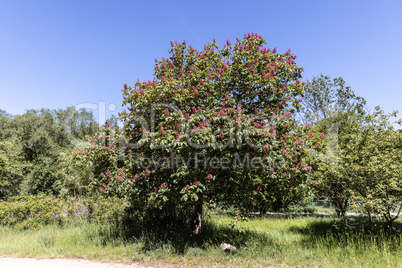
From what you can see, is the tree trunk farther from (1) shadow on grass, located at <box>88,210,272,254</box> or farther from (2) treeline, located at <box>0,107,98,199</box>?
(2) treeline, located at <box>0,107,98,199</box>

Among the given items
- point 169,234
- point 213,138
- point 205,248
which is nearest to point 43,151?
point 169,234

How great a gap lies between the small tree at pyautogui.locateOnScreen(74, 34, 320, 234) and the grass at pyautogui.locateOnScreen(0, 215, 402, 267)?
1.18 m

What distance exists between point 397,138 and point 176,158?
23.3 ft

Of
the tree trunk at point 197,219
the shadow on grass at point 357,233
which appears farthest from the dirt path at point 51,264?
the shadow on grass at point 357,233

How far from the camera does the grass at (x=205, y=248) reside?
18.6 ft

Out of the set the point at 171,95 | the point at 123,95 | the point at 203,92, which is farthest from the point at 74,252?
the point at 203,92

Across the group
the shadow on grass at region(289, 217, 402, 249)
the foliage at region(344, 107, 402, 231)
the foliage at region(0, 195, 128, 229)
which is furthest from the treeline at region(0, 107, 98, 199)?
the foliage at region(344, 107, 402, 231)

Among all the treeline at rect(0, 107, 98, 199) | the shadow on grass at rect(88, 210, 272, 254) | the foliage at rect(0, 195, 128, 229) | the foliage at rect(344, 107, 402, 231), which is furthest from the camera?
the treeline at rect(0, 107, 98, 199)

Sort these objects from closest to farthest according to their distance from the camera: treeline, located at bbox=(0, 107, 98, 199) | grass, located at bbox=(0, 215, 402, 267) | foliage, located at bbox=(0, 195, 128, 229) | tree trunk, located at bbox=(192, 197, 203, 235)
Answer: grass, located at bbox=(0, 215, 402, 267) → tree trunk, located at bbox=(192, 197, 203, 235) → foliage, located at bbox=(0, 195, 128, 229) → treeline, located at bbox=(0, 107, 98, 199)

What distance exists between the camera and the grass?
18.6 feet

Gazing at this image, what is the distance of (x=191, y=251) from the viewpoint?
6426mm

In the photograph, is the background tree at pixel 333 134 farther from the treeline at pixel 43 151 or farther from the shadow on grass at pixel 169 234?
the treeline at pixel 43 151

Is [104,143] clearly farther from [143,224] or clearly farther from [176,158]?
[143,224]

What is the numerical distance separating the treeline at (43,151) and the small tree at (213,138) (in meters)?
9.63
